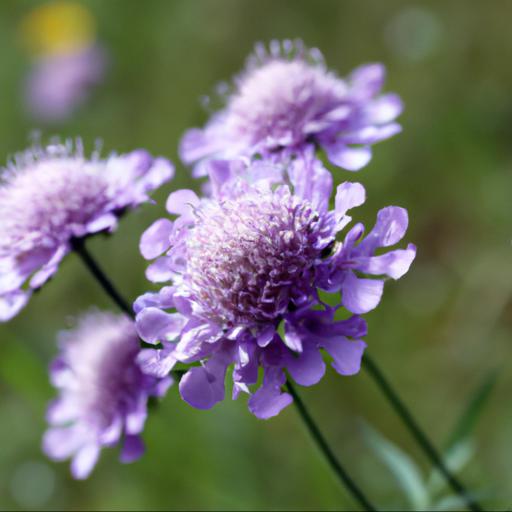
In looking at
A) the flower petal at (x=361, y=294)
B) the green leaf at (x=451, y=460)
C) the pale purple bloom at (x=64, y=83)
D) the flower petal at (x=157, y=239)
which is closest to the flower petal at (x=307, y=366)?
the flower petal at (x=361, y=294)

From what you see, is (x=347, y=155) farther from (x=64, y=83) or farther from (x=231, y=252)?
(x=64, y=83)

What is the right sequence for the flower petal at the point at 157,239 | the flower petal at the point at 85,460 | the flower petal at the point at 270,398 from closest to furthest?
the flower petal at the point at 270,398 → the flower petal at the point at 157,239 → the flower petal at the point at 85,460

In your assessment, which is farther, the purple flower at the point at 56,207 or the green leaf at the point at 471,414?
the green leaf at the point at 471,414

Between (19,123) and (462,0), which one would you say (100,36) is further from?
(462,0)

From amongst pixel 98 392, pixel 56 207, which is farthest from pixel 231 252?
pixel 98 392

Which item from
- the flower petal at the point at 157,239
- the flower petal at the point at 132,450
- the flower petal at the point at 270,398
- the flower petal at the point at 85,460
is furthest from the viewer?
the flower petal at the point at 85,460

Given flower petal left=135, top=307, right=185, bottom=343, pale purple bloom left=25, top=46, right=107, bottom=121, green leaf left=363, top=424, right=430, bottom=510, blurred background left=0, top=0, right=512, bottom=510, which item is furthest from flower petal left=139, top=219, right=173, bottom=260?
pale purple bloom left=25, top=46, right=107, bottom=121

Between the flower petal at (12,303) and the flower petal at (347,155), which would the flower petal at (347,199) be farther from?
the flower petal at (12,303)
